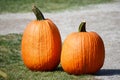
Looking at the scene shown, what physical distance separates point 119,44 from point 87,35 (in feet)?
10.7

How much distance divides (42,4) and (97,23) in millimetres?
6716

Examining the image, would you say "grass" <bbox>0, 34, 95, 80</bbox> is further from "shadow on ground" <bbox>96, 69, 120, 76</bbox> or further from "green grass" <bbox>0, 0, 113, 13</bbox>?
"green grass" <bbox>0, 0, 113, 13</bbox>

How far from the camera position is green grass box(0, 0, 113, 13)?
62.0 feet

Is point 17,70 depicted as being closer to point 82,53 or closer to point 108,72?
point 82,53

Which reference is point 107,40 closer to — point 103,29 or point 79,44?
point 103,29

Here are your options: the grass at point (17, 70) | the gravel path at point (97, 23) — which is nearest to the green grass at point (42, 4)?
the gravel path at point (97, 23)

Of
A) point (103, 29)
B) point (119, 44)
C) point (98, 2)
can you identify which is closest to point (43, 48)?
point (119, 44)

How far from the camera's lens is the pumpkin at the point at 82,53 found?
22.1 ft

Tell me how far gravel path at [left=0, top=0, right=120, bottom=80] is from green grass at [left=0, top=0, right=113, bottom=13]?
1.12 meters

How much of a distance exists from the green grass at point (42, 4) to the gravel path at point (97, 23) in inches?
44.0

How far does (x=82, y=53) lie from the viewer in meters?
6.73

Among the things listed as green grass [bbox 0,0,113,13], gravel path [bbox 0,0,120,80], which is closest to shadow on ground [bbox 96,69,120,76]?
gravel path [bbox 0,0,120,80]

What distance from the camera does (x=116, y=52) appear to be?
29.5 ft

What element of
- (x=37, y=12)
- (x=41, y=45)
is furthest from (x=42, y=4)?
(x=41, y=45)
